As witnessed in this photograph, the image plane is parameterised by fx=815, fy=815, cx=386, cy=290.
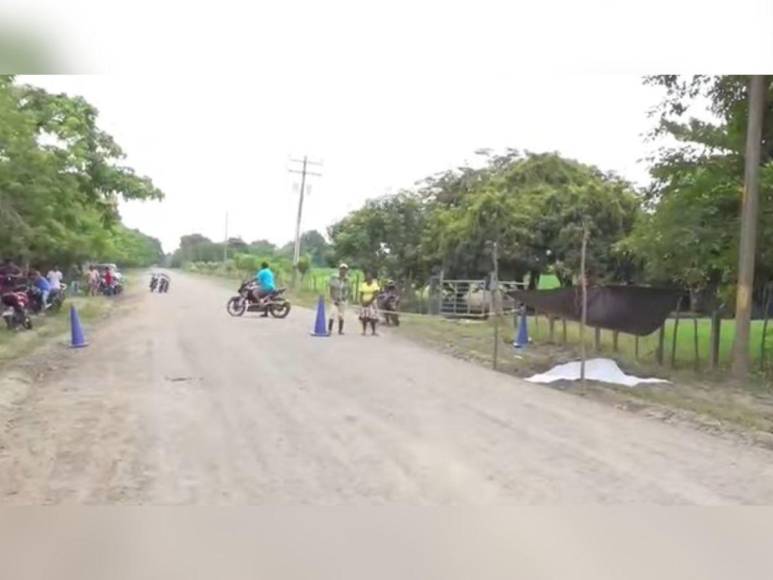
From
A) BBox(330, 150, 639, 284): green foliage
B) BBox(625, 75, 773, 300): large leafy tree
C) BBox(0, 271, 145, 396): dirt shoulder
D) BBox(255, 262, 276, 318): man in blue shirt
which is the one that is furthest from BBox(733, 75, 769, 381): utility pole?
BBox(255, 262, 276, 318): man in blue shirt

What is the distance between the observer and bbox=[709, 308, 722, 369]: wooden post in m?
9.36

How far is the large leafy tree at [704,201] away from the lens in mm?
8906

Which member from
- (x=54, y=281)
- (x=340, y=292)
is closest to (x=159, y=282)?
(x=340, y=292)

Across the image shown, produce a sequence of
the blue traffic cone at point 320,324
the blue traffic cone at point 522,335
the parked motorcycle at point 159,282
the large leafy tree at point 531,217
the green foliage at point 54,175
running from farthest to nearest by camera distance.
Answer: the large leafy tree at point 531,217
the blue traffic cone at point 320,324
the blue traffic cone at point 522,335
the parked motorcycle at point 159,282
the green foliage at point 54,175

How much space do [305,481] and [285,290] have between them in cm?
1106

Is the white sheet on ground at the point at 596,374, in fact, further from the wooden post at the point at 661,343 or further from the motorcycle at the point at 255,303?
the motorcycle at the point at 255,303

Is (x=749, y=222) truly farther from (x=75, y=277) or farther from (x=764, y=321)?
(x=75, y=277)

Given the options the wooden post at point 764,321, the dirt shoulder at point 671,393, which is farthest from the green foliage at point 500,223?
the wooden post at point 764,321

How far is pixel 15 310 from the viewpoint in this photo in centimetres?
1146

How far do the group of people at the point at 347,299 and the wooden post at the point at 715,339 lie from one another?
530cm

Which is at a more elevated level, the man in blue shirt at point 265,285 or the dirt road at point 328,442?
the man in blue shirt at point 265,285

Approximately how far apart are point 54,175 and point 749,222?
7.97 m

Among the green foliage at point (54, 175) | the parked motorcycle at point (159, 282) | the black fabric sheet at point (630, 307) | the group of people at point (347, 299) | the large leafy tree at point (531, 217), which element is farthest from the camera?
the large leafy tree at point (531, 217)

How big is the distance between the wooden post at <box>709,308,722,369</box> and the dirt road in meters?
2.68
